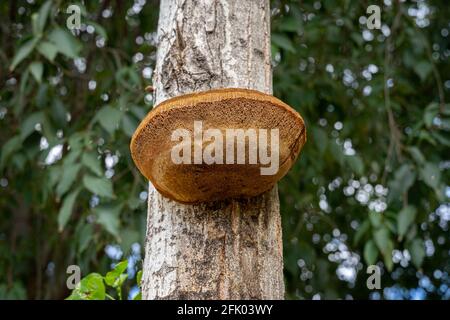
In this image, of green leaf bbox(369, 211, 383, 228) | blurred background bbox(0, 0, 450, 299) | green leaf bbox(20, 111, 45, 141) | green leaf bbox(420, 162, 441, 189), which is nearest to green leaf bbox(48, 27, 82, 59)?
blurred background bbox(0, 0, 450, 299)

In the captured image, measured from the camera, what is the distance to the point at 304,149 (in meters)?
3.05

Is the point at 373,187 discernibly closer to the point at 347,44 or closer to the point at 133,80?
the point at 347,44

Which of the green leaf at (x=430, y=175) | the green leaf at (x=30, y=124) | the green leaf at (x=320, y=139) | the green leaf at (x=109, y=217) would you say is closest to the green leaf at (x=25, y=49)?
the green leaf at (x=30, y=124)

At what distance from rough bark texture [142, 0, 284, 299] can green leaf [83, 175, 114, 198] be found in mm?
1015

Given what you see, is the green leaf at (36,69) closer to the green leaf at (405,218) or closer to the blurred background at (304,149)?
the blurred background at (304,149)

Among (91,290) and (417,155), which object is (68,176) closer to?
(91,290)

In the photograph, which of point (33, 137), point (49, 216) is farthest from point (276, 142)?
point (49, 216)

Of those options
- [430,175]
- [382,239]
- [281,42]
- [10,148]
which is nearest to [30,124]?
[10,148]

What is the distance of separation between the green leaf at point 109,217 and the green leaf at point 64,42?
521mm

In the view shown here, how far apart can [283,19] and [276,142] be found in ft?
5.15

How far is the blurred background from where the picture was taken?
2545mm

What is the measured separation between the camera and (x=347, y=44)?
3.33m

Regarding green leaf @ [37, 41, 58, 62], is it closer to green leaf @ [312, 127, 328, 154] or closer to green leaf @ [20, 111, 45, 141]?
green leaf @ [20, 111, 45, 141]

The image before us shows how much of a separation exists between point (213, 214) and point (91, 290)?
1.63 feet
